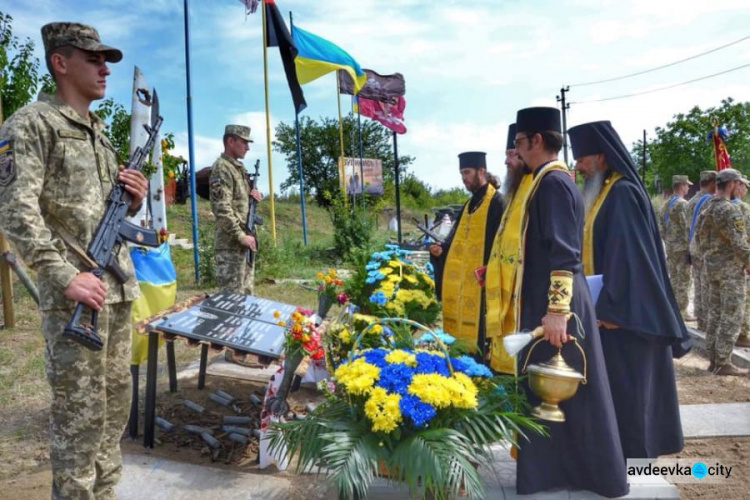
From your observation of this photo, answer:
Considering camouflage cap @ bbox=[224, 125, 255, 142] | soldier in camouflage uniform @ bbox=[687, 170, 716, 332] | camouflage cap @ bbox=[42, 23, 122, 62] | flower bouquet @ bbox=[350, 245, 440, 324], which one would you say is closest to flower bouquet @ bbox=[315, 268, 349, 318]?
flower bouquet @ bbox=[350, 245, 440, 324]

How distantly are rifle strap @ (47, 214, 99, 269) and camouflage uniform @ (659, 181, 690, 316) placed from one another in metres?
8.17

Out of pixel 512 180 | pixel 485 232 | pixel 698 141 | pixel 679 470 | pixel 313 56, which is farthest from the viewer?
pixel 698 141

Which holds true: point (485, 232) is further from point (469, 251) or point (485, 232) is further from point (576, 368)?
point (576, 368)

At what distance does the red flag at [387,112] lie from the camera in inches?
569

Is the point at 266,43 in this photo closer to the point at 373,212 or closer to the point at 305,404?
the point at 373,212

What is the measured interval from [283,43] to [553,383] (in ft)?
36.4

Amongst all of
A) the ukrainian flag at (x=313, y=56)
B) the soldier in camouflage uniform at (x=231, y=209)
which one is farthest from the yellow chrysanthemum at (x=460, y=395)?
the ukrainian flag at (x=313, y=56)

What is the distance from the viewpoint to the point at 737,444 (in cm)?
409

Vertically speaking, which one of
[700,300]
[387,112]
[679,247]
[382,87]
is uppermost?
[382,87]

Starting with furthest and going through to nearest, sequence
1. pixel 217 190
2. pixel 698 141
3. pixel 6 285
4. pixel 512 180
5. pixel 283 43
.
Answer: pixel 698 141
pixel 283 43
pixel 6 285
pixel 217 190
pixel 512 180

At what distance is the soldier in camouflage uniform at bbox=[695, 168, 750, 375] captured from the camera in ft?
19.0

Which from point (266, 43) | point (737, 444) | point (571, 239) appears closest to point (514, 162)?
point (571, 239)

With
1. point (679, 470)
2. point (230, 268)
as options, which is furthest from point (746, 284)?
point (230, 268)

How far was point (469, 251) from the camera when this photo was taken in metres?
4.79
